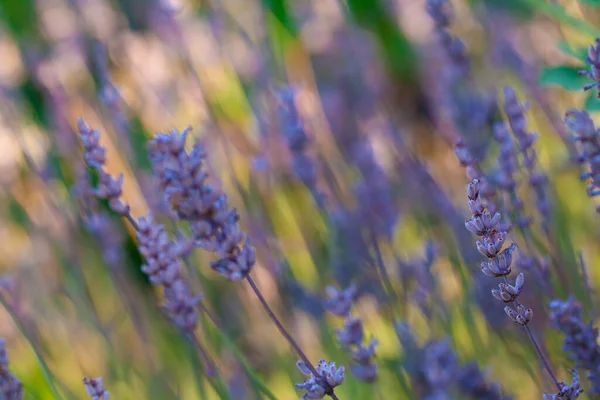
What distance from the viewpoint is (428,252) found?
133cm

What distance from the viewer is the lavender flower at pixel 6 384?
0.87 m

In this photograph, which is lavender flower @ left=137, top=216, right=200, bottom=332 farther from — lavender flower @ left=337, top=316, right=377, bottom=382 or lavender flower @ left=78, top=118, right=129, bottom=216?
lavender flower @ left=337, top=316, right=377, bottom=382

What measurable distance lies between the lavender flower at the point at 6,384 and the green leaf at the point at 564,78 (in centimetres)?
78

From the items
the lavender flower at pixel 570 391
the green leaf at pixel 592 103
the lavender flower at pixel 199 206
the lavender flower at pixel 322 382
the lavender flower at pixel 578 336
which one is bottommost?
the lavender flower at pixel 570 391

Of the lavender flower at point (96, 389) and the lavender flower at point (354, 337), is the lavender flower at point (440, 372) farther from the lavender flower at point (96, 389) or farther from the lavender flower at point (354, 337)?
the lavender flower at point (96, 389)

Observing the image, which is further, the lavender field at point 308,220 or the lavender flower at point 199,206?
the lavender field at point 308,220

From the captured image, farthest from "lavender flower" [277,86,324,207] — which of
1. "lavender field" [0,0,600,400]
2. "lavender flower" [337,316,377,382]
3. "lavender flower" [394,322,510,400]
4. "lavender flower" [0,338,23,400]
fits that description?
"lavender flower" [0,338,23,400]

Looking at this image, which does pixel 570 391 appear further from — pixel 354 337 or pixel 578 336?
pixel 354 337

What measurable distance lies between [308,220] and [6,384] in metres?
1.10

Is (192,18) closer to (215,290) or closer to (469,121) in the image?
(215,290)

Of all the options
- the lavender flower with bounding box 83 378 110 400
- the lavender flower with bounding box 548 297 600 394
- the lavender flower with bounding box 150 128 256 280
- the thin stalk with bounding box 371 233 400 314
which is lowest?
the lavender flower with bounding box 83 378 110 400

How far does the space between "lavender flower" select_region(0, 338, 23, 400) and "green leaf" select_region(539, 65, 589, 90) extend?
2.57 feet

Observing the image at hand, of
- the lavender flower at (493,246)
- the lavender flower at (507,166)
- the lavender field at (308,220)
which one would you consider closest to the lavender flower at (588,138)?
the lavender field at (308,220)

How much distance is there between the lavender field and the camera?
94cm
